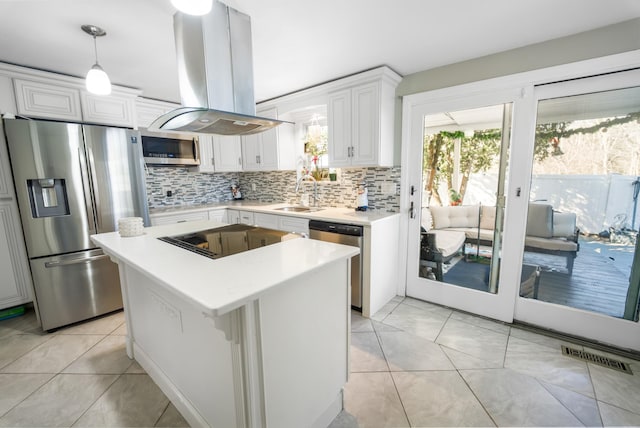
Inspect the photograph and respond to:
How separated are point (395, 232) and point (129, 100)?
124 inches

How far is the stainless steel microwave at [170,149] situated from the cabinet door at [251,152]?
0.63 meters

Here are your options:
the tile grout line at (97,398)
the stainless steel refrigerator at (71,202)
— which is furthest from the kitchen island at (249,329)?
A: the stainless steel refrigerator at (71,202)

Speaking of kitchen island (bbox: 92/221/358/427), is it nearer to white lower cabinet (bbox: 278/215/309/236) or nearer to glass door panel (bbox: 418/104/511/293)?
white lower cabinet (bbox: 278/215/309/236)

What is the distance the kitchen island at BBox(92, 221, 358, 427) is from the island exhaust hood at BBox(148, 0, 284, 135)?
0.74 meters

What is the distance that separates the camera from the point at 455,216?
8.74 ft

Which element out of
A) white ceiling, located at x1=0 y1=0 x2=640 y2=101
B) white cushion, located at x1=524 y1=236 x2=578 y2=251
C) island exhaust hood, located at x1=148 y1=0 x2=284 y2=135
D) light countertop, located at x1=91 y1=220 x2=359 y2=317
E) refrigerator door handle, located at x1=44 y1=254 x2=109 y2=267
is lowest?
refrigerator door handle, located at x1=44 y1=254 x2=109 y2=267

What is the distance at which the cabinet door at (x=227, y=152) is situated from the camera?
3.79 meters

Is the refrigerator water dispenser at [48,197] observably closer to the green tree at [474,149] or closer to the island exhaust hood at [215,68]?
the island exhaust hood at [215,68]

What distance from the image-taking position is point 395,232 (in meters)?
2.80

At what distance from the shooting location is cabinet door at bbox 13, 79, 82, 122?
92.1 inches

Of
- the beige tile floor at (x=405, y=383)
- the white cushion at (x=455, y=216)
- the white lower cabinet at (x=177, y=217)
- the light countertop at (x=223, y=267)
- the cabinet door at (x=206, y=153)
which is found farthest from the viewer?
the cabinet door at (x=206, y=153)

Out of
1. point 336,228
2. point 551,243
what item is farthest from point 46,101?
point 551,243

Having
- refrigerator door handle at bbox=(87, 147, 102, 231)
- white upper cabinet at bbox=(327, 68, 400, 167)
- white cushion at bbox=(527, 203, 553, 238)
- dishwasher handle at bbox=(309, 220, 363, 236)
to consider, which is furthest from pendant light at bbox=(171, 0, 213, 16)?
white cushion at bbox=(527, 203, 553, 238)

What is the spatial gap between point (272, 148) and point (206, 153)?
3.11 ft
